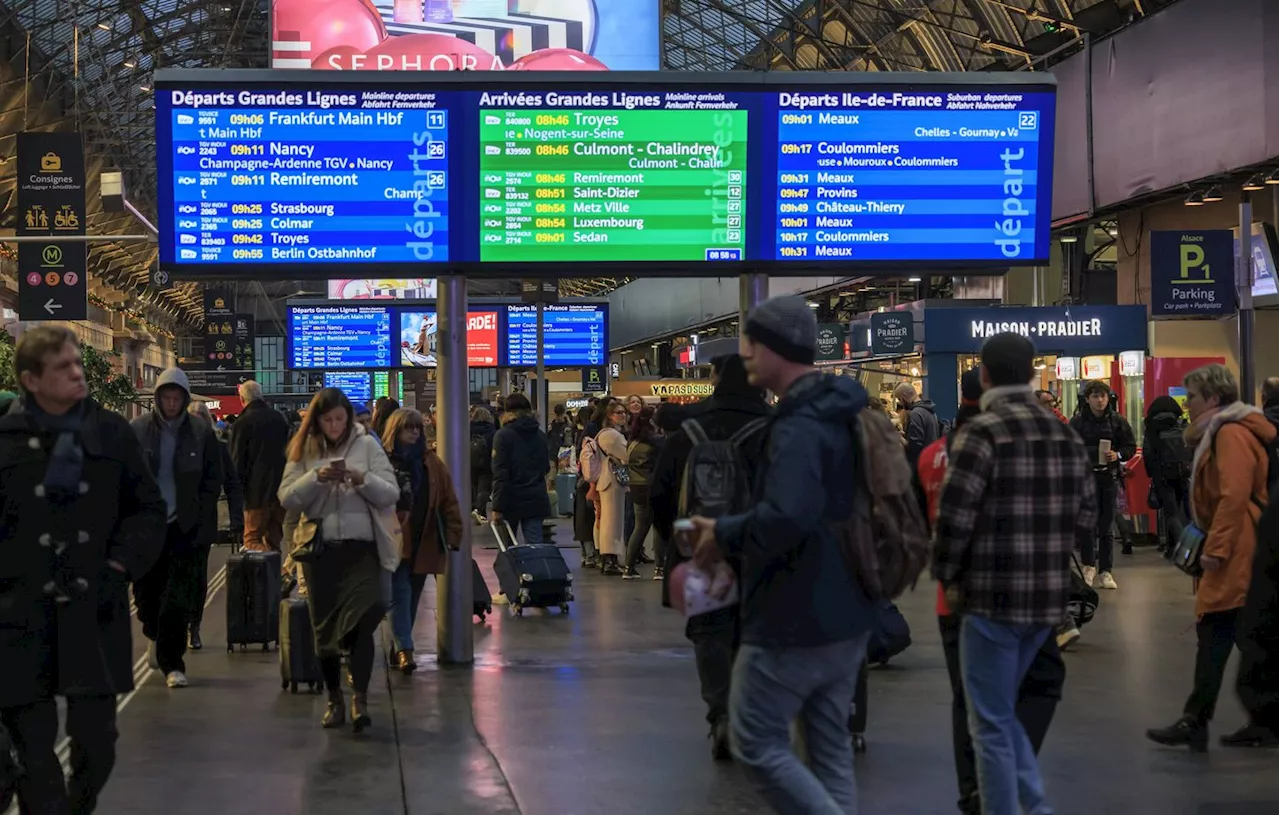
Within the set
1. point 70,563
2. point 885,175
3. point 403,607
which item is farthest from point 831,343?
point 70,563

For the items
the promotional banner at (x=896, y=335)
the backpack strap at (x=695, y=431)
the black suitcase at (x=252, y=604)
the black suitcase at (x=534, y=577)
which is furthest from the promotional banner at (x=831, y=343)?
the backpack strap at (x=695, y=431)

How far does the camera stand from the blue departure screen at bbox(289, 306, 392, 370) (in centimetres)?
3116

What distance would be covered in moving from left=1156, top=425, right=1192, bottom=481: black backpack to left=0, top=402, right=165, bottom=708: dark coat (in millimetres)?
11801

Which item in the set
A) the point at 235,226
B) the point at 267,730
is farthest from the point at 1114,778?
the point at 235,226

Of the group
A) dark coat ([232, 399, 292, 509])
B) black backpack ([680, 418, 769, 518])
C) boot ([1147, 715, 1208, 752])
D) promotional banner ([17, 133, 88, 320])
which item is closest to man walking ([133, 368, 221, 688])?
dark coat ([232, 399, 292, 509])

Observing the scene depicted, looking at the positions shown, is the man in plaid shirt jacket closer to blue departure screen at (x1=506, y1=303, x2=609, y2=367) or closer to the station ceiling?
the station ceiling

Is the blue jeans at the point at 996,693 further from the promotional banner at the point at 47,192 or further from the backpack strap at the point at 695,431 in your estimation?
the promotional banner at the point at 47,192

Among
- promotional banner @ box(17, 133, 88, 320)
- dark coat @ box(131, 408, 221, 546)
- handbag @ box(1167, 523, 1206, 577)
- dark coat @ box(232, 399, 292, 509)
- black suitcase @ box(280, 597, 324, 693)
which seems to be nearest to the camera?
handbag @ box(1167, 523, 1206, 577)

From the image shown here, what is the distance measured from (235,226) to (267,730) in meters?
2.83

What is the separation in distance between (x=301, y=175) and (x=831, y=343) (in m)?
22.9

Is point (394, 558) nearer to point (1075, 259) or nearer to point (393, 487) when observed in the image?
point (393, 487)

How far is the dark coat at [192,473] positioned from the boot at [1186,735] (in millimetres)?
5354

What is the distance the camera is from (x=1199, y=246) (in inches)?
690

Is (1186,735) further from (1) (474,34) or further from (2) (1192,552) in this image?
(1) (474,34)
